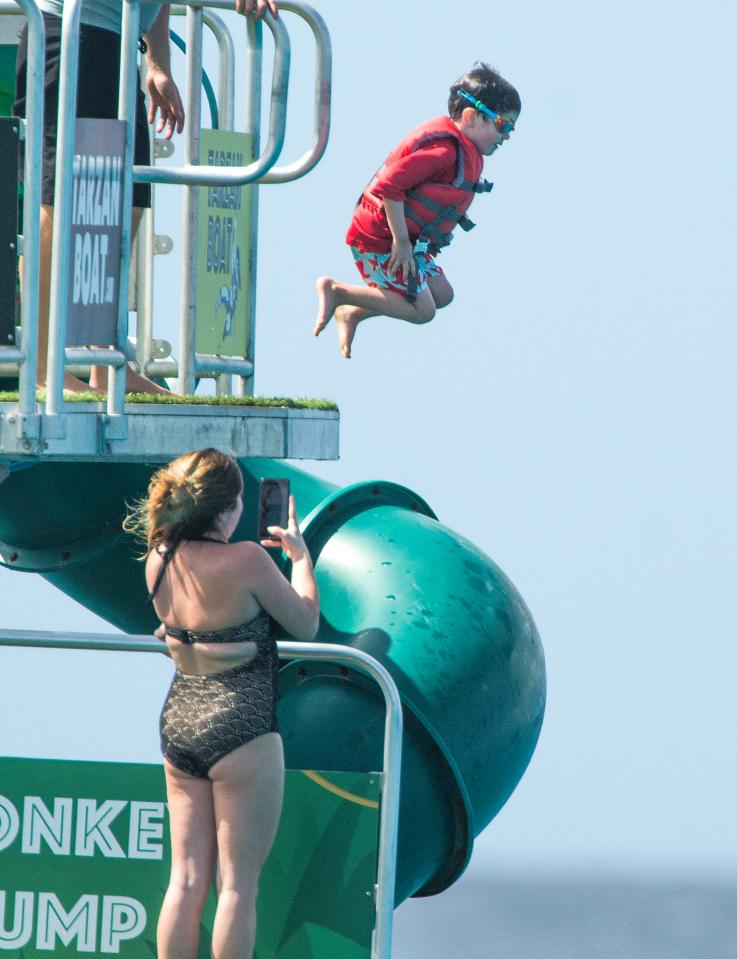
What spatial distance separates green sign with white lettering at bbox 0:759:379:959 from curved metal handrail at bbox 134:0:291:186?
6.77 feet

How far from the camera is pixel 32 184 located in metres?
7.47

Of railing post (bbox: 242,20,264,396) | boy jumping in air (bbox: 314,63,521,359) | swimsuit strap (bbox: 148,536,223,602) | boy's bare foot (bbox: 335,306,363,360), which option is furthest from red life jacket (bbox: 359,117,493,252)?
swimsuit strap (bbox: 148,536,223,602)

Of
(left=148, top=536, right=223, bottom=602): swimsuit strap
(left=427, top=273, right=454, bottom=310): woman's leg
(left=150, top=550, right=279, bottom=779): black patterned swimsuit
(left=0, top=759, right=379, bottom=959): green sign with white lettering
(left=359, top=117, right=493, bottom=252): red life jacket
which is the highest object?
(left=359, top=117, right=493, bottom=252): red life jacket

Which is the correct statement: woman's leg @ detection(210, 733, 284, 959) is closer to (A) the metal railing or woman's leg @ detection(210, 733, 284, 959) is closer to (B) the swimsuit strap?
(B) the swimsuit strap

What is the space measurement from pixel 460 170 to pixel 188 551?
9.96 ft

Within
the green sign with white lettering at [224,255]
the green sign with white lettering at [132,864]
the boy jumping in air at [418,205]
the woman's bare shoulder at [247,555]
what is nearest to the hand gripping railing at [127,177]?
the green sign with white lettering at [224,255]

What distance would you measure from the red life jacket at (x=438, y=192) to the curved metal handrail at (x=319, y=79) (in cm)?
90

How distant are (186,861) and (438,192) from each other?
11.3ft

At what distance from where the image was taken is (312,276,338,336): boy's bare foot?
31.8 feet

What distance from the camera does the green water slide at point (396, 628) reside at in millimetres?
8688

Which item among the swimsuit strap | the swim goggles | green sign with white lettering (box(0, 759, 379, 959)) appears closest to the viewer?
the swimsuit strap

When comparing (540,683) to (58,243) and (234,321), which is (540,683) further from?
(58,243)

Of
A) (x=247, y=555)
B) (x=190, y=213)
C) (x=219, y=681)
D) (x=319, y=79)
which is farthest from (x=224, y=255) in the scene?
(x=219, y=681)

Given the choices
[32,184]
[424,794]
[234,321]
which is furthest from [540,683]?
[32,184]
